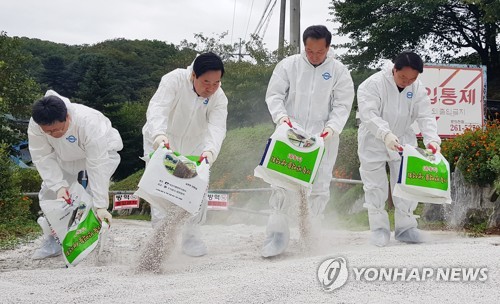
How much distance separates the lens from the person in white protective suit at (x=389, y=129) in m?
5.64

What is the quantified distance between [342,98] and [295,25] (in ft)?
31.3

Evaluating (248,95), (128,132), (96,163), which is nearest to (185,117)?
(96,163)

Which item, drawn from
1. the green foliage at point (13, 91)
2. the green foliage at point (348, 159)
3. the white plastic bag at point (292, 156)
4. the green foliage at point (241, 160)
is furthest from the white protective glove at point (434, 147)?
the green foliage at point (13, 91)

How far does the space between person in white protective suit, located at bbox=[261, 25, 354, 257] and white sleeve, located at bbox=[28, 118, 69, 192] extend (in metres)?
1.87

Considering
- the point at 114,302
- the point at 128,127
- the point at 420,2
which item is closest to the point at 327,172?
the point at 114,302

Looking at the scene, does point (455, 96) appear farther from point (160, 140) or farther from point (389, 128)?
point (160, 140)

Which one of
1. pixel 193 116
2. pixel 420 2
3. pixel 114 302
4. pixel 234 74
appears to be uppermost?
pixel 420 2

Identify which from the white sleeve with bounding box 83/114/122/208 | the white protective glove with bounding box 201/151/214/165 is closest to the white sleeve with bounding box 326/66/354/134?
the white protective glove with bounding box 201/151/214/165

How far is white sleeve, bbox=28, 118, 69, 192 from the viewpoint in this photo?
18.5 ft

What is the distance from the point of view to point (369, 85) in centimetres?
574

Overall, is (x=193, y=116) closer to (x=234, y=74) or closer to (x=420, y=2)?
(x=234, y=74)

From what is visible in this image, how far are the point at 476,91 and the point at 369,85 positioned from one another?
167 inches

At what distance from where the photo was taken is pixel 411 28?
19875 mm

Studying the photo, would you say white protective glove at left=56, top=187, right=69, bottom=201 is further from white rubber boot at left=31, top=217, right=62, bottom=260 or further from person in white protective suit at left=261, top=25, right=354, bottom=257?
person in white protective suit at left=261, top=25, right=354, bottom=257
